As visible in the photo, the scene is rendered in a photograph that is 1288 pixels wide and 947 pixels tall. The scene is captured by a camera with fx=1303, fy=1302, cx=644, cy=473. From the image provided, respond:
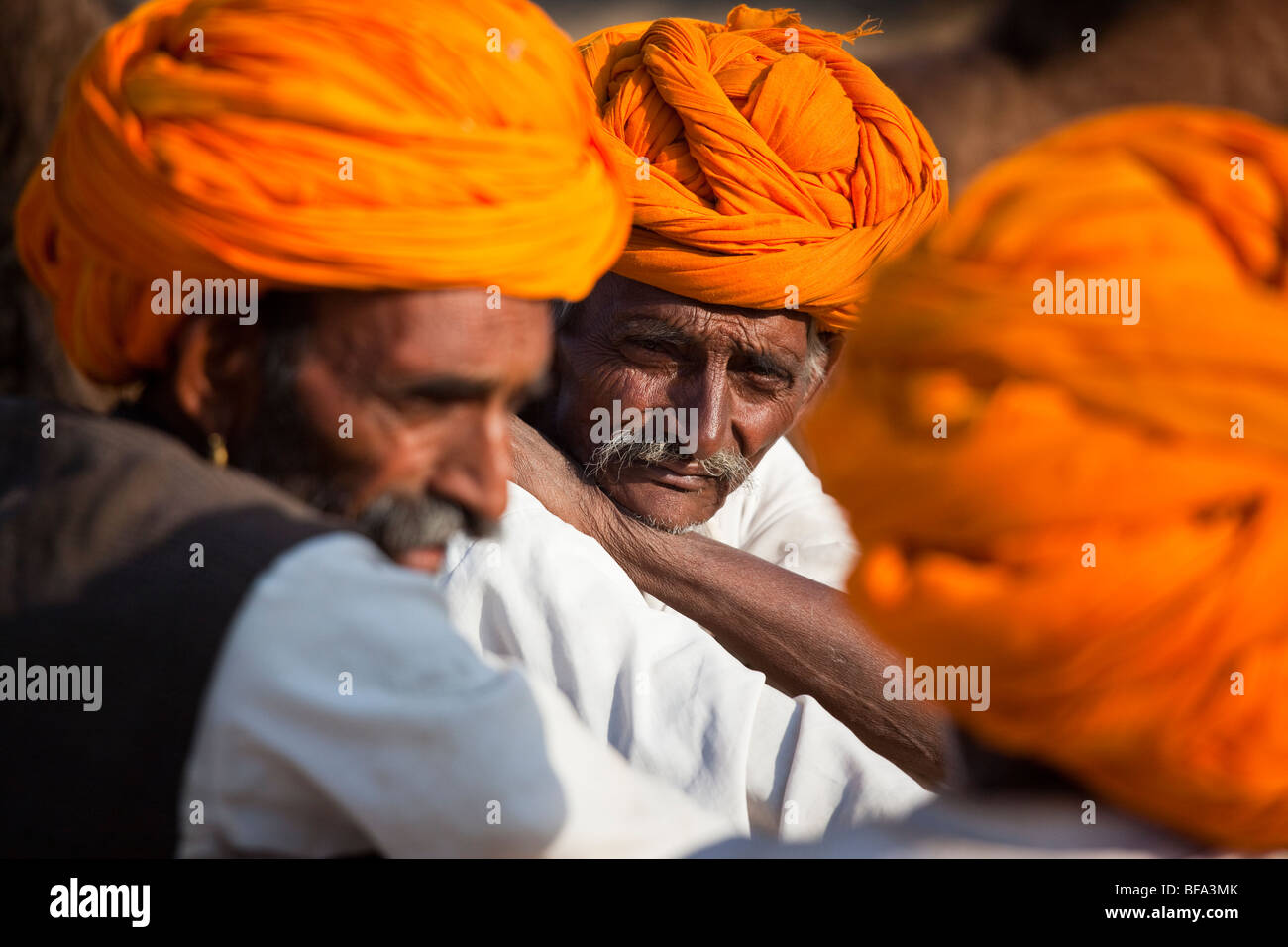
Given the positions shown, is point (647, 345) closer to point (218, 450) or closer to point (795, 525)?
point (795, 525)

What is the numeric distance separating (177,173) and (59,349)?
8.43 feet

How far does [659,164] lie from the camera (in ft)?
10.4

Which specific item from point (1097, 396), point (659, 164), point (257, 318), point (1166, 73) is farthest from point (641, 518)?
point (1166, 73)

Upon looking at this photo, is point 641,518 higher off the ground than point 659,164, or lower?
lower

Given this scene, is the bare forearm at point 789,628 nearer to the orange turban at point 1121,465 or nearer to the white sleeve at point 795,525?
the white sleeve at point 795,525

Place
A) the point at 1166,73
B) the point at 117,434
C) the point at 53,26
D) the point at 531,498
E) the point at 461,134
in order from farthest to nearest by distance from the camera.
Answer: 1. the point at 1166,73
2. the point at 53,26
3. the point at 531,498
4. the point at 461,134
5. the point at 117,434

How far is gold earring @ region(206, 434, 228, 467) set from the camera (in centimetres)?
175

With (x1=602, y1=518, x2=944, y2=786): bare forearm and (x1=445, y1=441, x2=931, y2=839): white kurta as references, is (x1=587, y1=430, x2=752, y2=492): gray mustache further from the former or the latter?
(x1=445, y1=441, x2=931, y2=839): white kurta

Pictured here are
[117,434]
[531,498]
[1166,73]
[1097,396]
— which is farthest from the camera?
[1166,73]

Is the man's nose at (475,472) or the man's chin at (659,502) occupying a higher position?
the man's nose at (475,472)

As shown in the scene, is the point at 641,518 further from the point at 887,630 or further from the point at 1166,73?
the point at 1166,73

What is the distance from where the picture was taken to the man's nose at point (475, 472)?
179 cm

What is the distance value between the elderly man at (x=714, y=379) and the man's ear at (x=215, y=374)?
31.8 inches

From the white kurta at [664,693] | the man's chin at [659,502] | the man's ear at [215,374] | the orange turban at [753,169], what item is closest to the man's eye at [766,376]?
the orange turban at [753,169]
